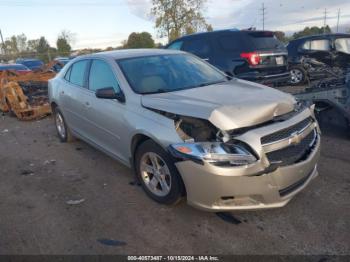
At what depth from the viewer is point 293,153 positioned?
129 inches

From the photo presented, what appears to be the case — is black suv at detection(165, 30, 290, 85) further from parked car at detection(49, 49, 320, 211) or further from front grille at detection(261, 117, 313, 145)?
front grille at detection(261, 117, 313, 145)

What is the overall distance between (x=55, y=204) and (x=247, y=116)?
247cm

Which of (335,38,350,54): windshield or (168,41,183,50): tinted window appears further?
(335,38,350,54): windshield

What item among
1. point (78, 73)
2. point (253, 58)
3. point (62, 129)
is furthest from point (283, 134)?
point (253, 58)

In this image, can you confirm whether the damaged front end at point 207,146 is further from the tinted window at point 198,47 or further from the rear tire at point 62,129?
the tinted window at point 198,47

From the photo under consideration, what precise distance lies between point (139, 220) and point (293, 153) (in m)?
1.69

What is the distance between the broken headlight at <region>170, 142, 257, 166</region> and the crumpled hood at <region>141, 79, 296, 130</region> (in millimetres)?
196

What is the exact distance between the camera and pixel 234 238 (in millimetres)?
3141

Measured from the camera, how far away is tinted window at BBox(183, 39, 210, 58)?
28.2 ft

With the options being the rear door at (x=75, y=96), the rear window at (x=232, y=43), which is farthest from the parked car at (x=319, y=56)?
the rear door at (x=75, y=96)

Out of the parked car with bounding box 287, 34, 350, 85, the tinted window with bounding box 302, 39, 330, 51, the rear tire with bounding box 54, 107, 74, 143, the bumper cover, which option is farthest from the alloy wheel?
the tinted window with bounding box 302, 39, 330, 51

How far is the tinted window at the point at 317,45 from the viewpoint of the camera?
11.9 m

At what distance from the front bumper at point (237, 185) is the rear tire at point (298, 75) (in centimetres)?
887

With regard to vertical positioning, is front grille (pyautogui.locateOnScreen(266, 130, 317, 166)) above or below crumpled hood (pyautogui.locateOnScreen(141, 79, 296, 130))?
below
